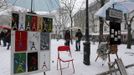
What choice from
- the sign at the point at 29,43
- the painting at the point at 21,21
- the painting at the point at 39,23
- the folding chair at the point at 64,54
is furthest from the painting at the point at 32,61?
the folding chair at the point at 64,54

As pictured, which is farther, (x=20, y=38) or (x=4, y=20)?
(x=4, y=20)

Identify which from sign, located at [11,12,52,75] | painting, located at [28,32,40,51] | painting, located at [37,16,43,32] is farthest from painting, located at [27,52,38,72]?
painting, located at [37,16,43,32]

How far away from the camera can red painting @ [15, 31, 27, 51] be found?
6249 mm

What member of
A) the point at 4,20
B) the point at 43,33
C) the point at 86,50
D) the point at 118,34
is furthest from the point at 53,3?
the point at 4,20

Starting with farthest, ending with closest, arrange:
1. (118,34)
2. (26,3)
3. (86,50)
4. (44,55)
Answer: (86,50), (118,34), (26,3), (44,55)

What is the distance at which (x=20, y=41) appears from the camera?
632 cm

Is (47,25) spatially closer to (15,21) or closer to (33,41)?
(33,41)

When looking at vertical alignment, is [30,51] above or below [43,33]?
below

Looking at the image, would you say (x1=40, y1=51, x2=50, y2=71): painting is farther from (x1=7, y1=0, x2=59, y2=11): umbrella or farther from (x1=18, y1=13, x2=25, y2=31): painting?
(x1=7, y1=0, x2=59, y2=11): umbrella

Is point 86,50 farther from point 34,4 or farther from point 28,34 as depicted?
point 28,34

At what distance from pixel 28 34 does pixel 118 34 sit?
3826mm

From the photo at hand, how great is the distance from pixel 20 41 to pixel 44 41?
917 mm

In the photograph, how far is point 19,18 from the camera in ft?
20.2

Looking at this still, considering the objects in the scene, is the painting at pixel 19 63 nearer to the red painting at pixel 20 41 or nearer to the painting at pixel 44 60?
the red painting at pixel 20 41
